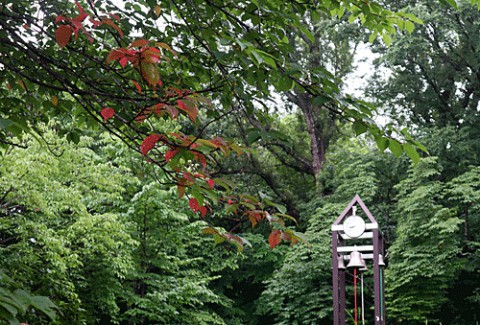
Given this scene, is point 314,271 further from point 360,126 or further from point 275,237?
point 275,237

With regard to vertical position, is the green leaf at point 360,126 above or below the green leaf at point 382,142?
above

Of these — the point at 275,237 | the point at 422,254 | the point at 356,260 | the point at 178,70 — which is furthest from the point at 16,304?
the point at 422,254

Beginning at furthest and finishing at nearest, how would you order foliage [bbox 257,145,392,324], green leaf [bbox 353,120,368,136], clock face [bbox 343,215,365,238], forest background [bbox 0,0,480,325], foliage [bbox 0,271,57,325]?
foliage [bbox 257,145,392,324]
forest background [bbox 0,0,480,325]
clock face [bbox 343,215,365,238]
green leaf [bbox 353,120,368,136]
foliage [bbox 0,271,57,325]

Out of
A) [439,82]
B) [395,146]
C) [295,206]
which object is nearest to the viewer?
[395,146]

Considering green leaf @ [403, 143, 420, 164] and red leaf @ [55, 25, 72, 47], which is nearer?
red leaf @ [55, 25, 72, 47]

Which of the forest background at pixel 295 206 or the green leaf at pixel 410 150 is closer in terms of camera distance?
the green leaf at pixel 410 150

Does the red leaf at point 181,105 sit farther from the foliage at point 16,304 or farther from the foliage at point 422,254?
the foliage at point 422,254

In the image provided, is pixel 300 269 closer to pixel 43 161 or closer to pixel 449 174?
pixel 449 174

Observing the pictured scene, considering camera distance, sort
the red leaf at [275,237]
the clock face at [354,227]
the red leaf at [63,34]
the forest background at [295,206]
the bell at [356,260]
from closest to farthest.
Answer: the red leaf at [63,34]
the red leaf at [275,237]
the bell at [356,260]
the clock face at [354,227]
the forest background at [295,206]

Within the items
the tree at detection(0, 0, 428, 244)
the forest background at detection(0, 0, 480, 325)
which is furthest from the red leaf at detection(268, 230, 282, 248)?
the forest background at detection(0, 0, 480, 325)

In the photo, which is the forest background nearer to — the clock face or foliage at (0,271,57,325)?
the clock face

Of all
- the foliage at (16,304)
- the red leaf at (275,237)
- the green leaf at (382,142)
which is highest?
the green leaf at (382,142)

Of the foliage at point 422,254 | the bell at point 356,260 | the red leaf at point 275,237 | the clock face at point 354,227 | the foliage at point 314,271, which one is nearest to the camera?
the red leaf at point 275,237

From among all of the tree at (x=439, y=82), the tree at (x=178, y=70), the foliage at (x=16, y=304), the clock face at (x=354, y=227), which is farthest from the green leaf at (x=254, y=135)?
the tree at (x=439, y=82)
